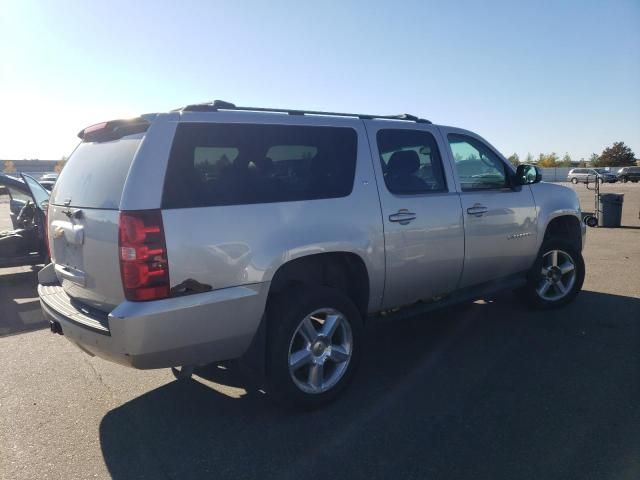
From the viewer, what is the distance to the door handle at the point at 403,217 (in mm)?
4016

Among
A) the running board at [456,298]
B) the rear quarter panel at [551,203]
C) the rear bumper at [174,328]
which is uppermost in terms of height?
the rear quarter panel at [551,203]

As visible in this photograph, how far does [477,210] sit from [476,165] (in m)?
0.58

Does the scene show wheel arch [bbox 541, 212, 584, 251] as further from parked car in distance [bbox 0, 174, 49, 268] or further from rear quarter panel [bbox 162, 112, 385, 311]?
parked car in distance [bbox 0, 174, 49, 268]

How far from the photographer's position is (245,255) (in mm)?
3168

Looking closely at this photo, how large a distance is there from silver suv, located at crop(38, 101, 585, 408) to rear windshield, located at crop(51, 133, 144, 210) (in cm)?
1

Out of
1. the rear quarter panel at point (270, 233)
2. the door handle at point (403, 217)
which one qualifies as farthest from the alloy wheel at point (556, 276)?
the rear quarter panel at point (270, 233)

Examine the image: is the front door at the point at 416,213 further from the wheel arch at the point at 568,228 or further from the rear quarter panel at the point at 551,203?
the wheel arch at the point at 568,228

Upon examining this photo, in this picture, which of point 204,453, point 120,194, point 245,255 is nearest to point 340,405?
point 204,453

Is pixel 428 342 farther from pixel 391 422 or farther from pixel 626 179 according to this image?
pixel 626 179

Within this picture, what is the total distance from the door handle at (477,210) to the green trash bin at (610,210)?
1020 cm

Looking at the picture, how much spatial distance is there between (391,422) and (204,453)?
1.21m

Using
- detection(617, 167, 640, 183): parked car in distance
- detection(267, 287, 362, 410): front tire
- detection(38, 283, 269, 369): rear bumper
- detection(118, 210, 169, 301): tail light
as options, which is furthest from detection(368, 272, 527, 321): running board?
detection(617, 167, 640, 183): parked car in distance

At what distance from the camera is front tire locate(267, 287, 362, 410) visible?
3.38m

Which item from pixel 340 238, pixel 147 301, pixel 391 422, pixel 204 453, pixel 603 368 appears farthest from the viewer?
pixel 603 368
